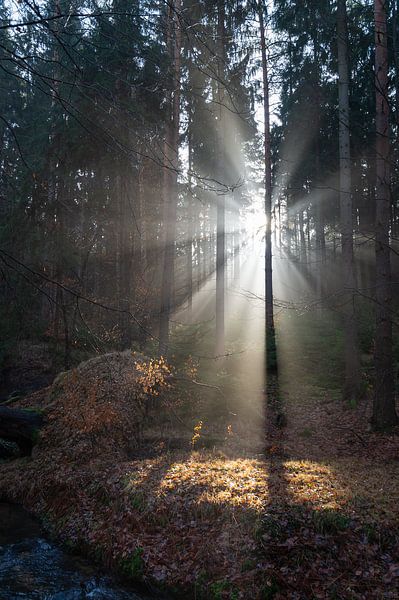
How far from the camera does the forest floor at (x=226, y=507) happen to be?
16.6ft

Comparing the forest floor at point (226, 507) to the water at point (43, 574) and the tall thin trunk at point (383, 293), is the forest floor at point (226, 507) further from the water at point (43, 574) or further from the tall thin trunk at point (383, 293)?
the tall thin trunk at point (383, 293)

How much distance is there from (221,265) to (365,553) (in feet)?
43.7

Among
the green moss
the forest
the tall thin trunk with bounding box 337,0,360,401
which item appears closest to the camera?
the forest

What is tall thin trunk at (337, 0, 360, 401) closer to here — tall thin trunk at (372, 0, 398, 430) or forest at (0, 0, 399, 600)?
forest at (0, 0, 399, 600)

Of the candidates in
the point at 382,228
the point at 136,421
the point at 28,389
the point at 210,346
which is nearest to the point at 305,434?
the point at 136,421

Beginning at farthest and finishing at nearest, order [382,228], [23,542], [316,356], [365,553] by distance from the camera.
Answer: [316,356] < [382,228] < [23,542] < [365,553]

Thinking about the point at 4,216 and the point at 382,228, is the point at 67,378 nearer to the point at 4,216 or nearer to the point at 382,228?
the point at 4,216

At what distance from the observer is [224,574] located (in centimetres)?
523

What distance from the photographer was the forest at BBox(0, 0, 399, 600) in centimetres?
398

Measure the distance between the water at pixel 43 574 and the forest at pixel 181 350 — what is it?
0.12ft

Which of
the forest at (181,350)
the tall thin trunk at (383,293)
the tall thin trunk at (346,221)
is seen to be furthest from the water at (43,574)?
the tall thin trunk at (346,221)

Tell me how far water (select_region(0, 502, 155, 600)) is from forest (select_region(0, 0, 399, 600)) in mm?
38

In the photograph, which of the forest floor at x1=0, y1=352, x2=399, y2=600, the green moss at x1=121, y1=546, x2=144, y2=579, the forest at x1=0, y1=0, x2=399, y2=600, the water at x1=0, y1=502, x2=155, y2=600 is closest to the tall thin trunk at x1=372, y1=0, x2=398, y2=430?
the forest at x1=0, y1=0, x2=399, y2=600

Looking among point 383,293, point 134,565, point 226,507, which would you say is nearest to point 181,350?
point 383,293
